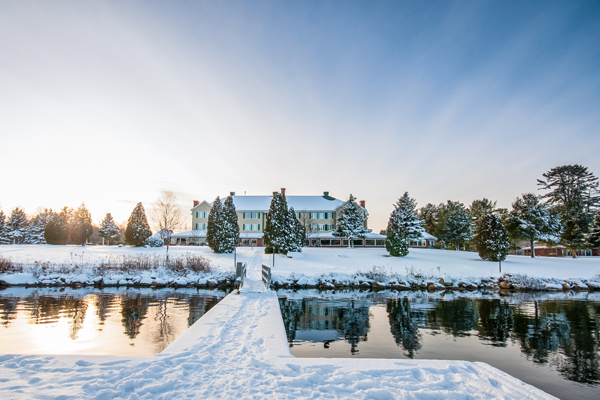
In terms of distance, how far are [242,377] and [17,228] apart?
71.5 m

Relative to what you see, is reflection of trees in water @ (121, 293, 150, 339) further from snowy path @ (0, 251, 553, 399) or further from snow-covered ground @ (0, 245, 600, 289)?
snow-covered ground @ (0, 245, 600, 289)

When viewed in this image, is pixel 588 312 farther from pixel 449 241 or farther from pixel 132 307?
pixel 449 241

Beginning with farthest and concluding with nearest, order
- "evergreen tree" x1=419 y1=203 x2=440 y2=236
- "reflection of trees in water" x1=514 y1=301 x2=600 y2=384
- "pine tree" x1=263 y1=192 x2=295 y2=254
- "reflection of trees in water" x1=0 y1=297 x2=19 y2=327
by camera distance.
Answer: "evergreen tree" x1=419 y1=203 x2=440 y2=236
"pine tree" x1=263 y1=192 x2=295 y2=254
"reflection of trees in water" x1=0 y1=297 x2=19 y2=327
"reflection of trees in water" x1=514 y1=301 x2=600 y2=384

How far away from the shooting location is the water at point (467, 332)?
24.9 ft

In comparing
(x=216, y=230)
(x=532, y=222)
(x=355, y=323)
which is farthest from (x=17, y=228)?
Answer: (x=532, y=222)

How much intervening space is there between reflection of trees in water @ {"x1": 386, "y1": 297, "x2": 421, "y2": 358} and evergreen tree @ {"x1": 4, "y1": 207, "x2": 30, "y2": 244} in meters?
67.2

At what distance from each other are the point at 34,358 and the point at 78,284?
57.9 ft

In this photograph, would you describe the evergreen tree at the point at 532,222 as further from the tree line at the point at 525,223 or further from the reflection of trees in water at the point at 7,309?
the reflection of trees in water at the point at 7,309

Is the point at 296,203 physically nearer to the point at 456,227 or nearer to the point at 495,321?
the point at 456,227

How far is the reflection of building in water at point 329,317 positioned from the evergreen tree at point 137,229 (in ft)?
97.1

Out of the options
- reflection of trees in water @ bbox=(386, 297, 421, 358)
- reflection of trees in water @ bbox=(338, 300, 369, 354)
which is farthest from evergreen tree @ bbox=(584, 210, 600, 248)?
reflection of trees in water @ bbox=(338, 300, 369, 354)

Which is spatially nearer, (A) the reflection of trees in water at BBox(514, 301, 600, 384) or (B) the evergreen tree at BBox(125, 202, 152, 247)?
(A) the reflection of trees in water at BBox(514, 301, 600, 384)

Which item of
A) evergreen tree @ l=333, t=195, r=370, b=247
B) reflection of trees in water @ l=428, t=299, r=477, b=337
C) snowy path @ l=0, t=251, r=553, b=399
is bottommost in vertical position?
reflection of trees in water @ l=428, t=299, r=477, b=337

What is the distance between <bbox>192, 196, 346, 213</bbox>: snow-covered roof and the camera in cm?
5394
